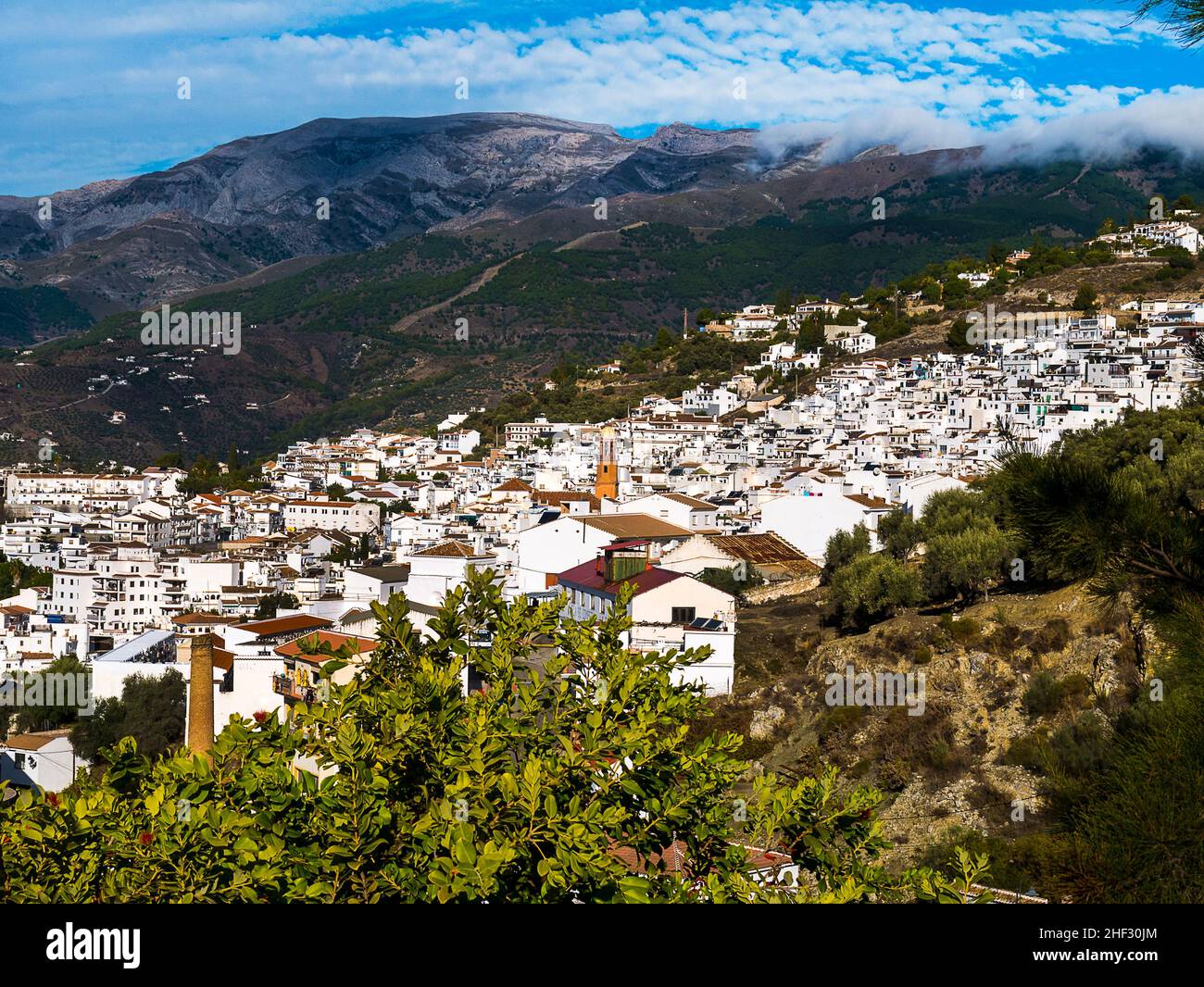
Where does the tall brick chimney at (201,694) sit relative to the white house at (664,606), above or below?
below

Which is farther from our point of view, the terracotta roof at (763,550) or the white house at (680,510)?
the white house at (680,510)

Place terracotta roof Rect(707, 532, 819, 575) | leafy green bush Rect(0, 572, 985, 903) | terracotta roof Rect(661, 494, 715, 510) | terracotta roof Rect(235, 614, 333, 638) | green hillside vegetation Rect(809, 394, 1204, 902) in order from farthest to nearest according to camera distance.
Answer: terracotta roof Rect(661, 494, 715, 510), terracotta roof Rect(707, 532, 819, 575), terracotta roof Rect(235, 614, 333, 638), leafy green bush Rect(0, 572, 985, 903), green hillside vegetation Rect(809, 394, 1204, 902)

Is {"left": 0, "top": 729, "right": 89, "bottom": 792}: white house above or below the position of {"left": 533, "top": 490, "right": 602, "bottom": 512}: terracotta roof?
below

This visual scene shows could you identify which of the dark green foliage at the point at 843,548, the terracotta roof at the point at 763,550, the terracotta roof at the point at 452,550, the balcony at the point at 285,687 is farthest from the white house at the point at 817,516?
the balcony at the point at 285,687

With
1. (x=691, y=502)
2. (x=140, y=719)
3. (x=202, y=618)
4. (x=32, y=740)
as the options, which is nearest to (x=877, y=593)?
(x=691, y=502)

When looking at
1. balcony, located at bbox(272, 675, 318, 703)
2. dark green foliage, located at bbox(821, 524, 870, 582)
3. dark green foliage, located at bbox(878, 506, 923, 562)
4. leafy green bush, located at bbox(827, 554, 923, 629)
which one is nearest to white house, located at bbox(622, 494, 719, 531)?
dark green foliage, located at bbox(821, 524, 870, 582)

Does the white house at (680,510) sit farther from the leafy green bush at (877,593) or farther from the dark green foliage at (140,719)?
the dark green foliage at (140,719)

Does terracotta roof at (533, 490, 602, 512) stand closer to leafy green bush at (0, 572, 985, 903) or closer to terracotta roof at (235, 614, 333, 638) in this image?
terracotta roof at (235, 614, 333, 638)

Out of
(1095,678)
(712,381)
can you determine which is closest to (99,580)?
(1095,678)

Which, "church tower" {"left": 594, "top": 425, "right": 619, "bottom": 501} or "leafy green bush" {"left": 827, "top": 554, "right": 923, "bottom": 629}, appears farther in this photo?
"church tower" {"left": 594, "top": 425, "right": 619, "bottom": 501}
